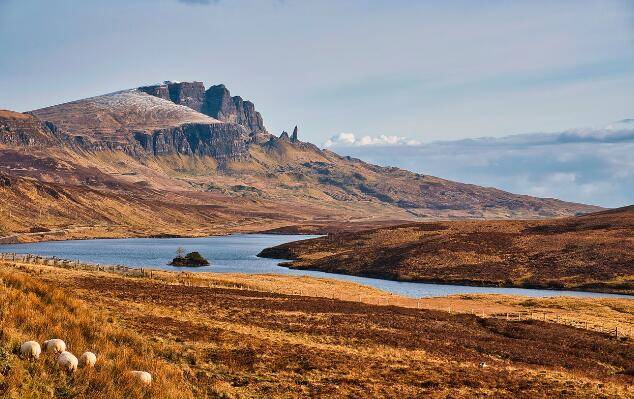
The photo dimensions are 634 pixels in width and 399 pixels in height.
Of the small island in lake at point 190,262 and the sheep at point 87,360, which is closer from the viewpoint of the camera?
the sheep at point 87,360

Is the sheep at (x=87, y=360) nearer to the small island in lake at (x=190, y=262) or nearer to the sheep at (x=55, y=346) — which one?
the sheep at (x=55, y=346)

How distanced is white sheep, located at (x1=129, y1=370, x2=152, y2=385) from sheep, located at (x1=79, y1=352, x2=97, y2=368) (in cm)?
124

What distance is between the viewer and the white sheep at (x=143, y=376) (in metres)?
19.7

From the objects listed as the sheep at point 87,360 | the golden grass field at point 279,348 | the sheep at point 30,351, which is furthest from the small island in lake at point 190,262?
the sheep at point 30,351

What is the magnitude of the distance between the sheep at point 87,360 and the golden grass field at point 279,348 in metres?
0.34

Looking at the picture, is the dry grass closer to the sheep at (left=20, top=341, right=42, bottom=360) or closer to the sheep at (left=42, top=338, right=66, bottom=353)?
the sheep at (left=20, top=341, right=42, bottom=360)

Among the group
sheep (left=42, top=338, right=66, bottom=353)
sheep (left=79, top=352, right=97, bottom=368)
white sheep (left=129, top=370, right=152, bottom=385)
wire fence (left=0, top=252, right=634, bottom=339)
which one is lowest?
wire fence (left=0, top=252, right=634, bottom=339)

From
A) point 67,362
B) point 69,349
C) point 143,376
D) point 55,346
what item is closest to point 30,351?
point 55,346

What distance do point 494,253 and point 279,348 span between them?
116353mm

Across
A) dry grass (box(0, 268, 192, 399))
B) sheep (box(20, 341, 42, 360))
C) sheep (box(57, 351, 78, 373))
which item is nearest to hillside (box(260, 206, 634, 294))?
dry grass (box(0, 268, 192, 399))

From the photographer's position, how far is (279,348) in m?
35.8

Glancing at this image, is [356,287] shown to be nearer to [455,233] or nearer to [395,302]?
[395,302]

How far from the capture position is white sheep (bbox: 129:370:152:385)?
19.7 metres

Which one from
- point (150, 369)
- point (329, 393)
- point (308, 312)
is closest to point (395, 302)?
point (308, 312)
